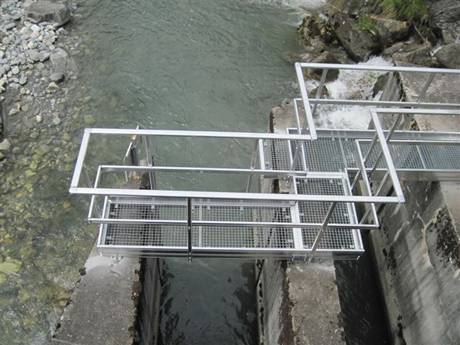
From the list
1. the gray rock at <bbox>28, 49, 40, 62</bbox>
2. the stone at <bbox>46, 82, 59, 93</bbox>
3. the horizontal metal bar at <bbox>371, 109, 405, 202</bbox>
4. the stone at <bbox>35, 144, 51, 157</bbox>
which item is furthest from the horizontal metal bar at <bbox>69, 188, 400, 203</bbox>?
the gray rock at <bbox>28, 49, 40, 62</bbox>

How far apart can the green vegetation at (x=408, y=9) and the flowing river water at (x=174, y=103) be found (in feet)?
9.98

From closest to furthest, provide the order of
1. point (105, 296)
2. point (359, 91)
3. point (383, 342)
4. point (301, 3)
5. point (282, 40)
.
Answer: point (105, 296) < point (383, 342) < point (359, 91) < point (282, 40) < point (301, 3)

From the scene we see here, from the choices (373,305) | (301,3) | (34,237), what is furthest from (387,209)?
(301,3)

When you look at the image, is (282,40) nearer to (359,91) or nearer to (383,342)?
(359,91)

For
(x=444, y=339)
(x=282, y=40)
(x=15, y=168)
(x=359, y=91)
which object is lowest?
(x=444, y=339)

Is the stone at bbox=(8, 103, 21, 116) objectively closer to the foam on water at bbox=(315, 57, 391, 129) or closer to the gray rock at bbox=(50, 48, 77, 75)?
the gray rock at bbox=(50, 48, 77, 75)

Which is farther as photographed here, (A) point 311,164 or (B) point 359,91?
(B) point 359,91

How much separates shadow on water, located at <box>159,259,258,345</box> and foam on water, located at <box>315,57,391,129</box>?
478cm

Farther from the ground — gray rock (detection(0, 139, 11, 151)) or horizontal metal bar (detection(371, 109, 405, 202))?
gray rock (detection(0, 139, 11, 151))

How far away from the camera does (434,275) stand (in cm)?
702

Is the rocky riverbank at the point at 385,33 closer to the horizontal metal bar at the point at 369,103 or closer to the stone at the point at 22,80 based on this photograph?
the horizontal metal bar at the point at 369,103

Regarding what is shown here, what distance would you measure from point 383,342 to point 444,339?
6.41 feet

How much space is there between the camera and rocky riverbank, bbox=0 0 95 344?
8.84 m

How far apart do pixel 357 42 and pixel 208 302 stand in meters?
9.14
